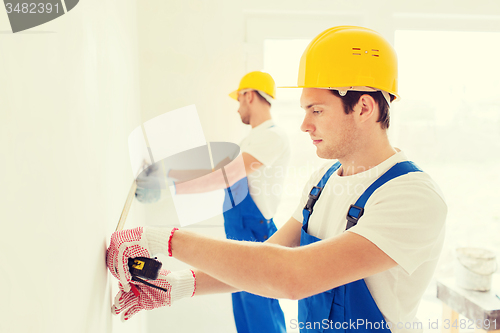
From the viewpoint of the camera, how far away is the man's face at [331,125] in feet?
3.23

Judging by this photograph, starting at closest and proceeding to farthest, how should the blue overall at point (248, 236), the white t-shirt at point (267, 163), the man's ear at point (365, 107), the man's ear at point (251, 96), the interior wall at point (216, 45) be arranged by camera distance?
the man's ear at point (365, 107) < the blue overall at point (248, 236) < the white t-shirt at point (267, 163) < the man's ear at point (251, 96) < the interior wall at point (216, 45)

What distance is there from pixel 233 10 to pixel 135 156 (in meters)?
1.38

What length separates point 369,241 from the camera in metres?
0.78

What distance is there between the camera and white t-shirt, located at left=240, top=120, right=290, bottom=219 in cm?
203

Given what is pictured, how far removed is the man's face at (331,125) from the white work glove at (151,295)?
22.3 inches

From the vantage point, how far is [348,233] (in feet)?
2.63

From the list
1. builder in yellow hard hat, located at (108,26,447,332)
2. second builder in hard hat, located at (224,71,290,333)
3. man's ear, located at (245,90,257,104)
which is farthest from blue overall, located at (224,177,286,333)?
builder in yellow hard hat, located at (108,26,447,332)

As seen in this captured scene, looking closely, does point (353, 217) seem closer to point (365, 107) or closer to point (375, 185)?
point (375, 185)

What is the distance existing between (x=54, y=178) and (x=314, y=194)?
31.4 inches

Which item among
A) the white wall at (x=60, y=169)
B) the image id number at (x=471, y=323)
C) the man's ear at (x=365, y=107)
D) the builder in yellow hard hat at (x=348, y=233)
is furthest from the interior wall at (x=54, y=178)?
the image id number at (x=471, y=323)

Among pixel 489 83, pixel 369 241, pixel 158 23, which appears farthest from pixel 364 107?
pixel 489 83

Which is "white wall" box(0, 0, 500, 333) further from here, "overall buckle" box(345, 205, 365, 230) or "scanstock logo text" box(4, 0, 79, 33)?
"overall buckle" box(345, 205, 365, 230)

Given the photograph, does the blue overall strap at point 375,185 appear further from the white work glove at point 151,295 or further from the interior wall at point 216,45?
the interior wall at point 216,45

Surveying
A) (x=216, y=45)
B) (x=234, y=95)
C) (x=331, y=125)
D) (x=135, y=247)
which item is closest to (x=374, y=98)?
(x=331, y=125)
